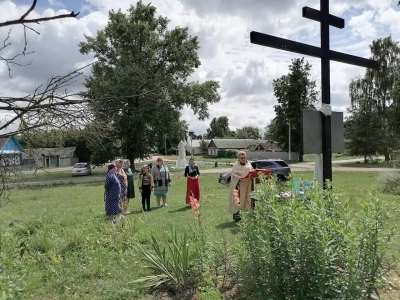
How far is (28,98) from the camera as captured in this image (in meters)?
1.94

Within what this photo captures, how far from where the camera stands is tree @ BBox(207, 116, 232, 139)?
130250mm

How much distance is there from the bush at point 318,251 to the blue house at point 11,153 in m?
1.86

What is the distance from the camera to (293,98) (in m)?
50.8

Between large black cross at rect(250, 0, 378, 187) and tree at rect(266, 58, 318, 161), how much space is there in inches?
1790

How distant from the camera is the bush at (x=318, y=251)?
9.29 feet

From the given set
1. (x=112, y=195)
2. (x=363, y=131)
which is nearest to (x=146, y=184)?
(x=112, y=195)

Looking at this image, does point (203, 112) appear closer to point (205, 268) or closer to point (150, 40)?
point (150, 40)

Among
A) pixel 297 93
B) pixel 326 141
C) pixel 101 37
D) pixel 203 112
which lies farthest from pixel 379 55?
pixel 326 141

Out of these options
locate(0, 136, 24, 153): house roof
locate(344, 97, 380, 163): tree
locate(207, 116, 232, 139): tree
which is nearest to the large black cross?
locate(0, 136, 24, 153): house roof

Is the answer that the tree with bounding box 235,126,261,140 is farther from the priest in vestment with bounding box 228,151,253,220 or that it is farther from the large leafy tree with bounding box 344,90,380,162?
the priest in vestment with bounding box 228,151,253,220

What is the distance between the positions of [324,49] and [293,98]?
46.8m

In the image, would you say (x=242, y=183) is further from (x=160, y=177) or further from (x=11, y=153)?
(x=11, y=153)

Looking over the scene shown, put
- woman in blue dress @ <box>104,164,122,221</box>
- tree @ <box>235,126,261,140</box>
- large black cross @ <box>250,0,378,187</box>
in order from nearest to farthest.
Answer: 1. large black cross @ <box>250,0,378,187</box>
2. woman in blue dress @ <box>104,164,122,221</box>
3. tree @ <box>235,126,261,140</box>

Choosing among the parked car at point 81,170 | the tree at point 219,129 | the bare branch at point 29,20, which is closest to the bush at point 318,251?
the bare branch at point 29,20
